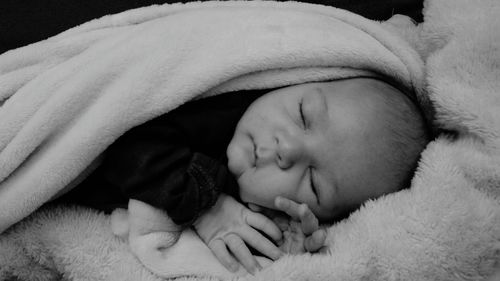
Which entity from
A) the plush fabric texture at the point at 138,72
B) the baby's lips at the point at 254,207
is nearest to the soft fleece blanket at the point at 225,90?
the plush fabric texture at the point at 138,72

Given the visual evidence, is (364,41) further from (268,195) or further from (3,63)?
(3,63)

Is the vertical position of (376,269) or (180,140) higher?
(180,140)

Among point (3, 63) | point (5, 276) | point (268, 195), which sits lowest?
point (5, 276)

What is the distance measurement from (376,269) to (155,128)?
458mm

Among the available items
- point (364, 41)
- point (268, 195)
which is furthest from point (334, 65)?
point (268, 195)

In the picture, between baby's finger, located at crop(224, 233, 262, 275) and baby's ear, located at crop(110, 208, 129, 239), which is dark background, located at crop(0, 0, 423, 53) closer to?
baby's ear, located at crop(110, 208, 129, 239)

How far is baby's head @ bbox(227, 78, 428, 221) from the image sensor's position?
0.88m

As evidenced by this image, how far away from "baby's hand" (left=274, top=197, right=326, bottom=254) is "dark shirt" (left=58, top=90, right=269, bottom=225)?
0.13 metres

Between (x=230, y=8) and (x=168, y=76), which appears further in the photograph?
(x=230, y=8)

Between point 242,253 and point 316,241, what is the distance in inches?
5.3

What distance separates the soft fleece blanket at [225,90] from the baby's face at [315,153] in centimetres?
5

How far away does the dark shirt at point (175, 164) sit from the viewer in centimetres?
87

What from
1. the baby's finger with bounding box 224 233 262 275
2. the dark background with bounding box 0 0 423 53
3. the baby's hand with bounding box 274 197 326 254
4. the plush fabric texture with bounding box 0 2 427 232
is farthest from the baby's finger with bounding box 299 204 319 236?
the dark background with bounding box 0 0 423 53

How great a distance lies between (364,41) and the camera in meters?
1.00
